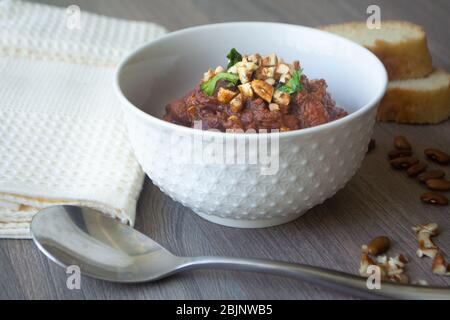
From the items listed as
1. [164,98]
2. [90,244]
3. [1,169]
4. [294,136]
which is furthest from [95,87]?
[294,136]

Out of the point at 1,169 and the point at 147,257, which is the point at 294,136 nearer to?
the point at 147,257

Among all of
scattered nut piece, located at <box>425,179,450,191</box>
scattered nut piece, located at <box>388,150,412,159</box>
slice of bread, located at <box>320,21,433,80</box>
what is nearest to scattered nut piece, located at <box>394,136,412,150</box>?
scattered nut piece, located at <box>388,150,412,159</box>

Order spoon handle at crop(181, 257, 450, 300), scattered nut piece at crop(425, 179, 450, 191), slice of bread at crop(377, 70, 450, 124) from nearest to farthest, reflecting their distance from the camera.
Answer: spoon handle at crop(181, 257, 450, 300), scattered nut piece at crop(425, 179, 450, 191), slice of bread at crop(377, 70, 450, 124)

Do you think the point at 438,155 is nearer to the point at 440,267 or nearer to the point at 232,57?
the point at 440,267

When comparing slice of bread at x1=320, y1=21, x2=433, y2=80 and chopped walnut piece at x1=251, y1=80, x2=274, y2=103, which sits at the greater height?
chopped walnut piece at x1=251, y1=80, x2=274, y2=103

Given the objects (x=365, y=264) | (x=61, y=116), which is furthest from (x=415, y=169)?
(x=61, y=116)

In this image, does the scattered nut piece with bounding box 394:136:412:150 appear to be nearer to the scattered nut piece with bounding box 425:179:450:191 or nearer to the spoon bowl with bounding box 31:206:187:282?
the scattered nut piece with bounding box 425:179:450:191

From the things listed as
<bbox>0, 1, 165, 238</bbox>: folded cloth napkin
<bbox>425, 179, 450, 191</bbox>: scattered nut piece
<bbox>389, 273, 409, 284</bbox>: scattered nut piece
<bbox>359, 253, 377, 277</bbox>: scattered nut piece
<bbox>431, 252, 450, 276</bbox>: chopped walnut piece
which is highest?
<bbox>431, 252, 450, 276</bbox>: chopped walnut piece
